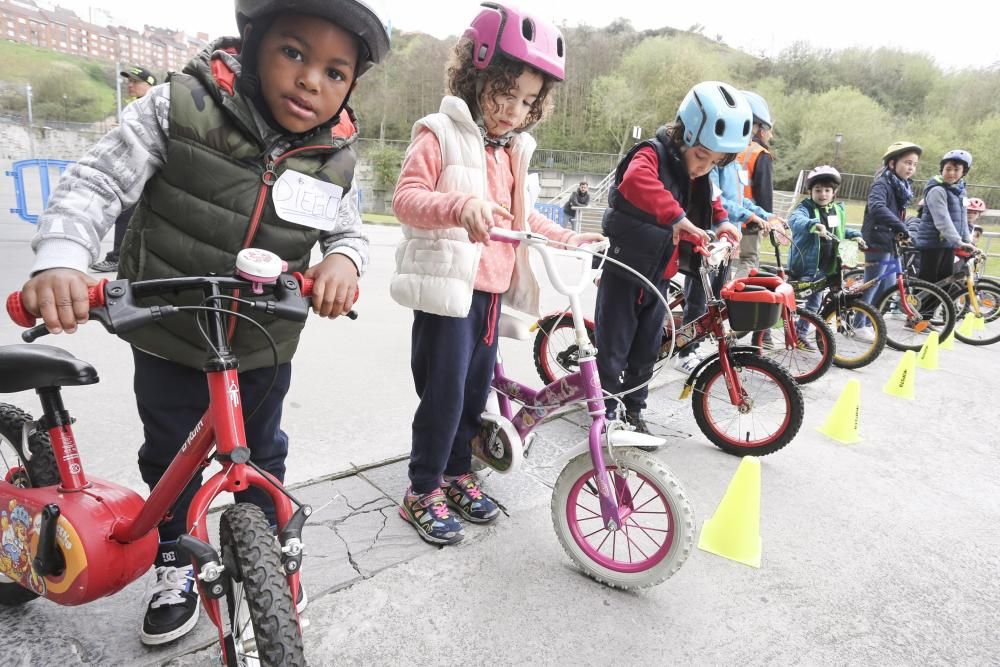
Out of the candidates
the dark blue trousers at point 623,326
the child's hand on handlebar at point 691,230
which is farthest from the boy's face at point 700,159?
the dark blue trousers at point 623,326

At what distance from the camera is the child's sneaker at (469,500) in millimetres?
2328

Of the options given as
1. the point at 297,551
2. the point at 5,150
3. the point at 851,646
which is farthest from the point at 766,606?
the point at 5,150

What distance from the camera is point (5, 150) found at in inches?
882

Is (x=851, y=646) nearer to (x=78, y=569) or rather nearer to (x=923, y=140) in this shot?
(x=78, y=569)

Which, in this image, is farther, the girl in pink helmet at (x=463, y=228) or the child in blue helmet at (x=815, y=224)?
the child in blue helmet at (x=815, y=224)

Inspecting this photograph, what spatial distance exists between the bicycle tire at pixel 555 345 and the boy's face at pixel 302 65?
2080mm

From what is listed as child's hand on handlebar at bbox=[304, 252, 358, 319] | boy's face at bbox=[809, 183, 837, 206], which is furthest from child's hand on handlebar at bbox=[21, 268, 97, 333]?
boy's face at bbox=[809, 183, 837, 206]

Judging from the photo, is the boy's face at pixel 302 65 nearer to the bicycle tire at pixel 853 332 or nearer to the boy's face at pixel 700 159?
the boy's face at pixel 700 159

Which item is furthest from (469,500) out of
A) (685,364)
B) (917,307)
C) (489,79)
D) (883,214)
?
(917,307)

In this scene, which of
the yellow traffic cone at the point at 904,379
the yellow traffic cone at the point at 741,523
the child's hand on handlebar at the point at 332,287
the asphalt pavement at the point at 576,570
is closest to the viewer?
the child's hand on handlebar at the point at 332,287

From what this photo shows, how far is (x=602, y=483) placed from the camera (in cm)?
194

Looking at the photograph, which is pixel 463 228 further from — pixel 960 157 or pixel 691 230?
pixel 960 157

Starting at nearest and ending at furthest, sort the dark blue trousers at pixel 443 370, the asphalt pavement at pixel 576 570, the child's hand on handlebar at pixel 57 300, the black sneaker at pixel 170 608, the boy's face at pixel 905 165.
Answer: the child's hand on handlebar at pixel 57 300
the black sneaker at pixel 170 608
the asphalt pavement at pixel 576 570
the dark blue trousers at pixel 443 370
the boy's face at pixel 905 165

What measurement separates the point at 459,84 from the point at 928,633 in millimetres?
2410
